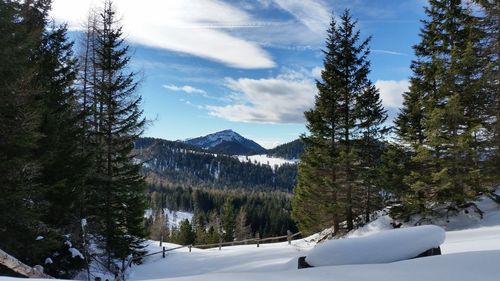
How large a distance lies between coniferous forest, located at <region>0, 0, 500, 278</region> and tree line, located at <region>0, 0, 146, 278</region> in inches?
2.2

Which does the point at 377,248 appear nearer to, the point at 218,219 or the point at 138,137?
the point at 138,137

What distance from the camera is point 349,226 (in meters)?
20.3

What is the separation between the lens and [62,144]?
44.4ft

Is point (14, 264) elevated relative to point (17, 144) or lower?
lower

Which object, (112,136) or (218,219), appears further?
(218,219)

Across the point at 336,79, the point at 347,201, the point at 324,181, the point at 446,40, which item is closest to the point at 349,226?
the point at 347,201

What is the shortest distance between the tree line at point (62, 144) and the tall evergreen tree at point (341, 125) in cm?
1025

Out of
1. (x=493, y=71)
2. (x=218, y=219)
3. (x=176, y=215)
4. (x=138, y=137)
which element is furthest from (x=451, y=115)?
(x=176, y=215)

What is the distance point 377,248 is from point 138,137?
16.1 meters

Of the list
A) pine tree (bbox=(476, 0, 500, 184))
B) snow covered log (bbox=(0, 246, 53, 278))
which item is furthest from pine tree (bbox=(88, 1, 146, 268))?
pine tree (bbox=(476, 0, 500, 184))

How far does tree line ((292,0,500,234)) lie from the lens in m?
15.4

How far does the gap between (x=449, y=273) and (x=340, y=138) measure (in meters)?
15.7

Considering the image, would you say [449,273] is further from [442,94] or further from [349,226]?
[349,226]

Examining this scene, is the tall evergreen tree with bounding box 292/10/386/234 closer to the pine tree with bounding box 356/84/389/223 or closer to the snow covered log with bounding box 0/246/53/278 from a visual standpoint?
the pine tree with bounding box 356/84/389/223
